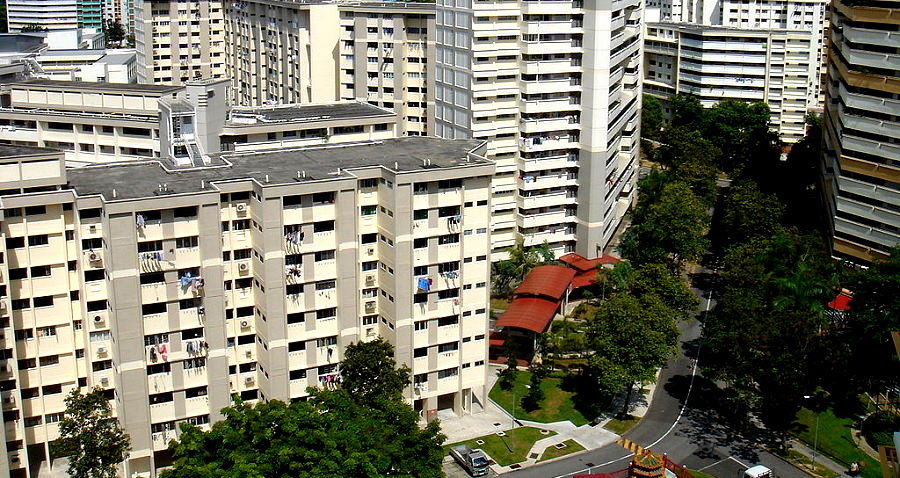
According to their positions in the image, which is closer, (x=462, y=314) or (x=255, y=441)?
(x=255, y=441)

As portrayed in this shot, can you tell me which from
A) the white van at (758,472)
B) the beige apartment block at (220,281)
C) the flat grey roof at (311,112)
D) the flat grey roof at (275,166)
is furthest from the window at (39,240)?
the white van at (758,472)

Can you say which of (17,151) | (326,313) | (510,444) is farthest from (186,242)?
(510,444)

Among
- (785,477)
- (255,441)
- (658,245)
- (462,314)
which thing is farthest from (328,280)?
(658,245)

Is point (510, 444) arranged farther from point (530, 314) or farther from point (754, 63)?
point (754, 63)

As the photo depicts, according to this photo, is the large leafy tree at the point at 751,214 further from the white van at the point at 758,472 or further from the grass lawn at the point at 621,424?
the white van at the point at 758,472

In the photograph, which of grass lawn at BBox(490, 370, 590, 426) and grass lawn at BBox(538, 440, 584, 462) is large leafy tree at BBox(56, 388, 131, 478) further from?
grass lawn at BBox(490, 370, 590, 426)

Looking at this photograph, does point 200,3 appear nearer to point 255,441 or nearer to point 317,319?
point 317,319

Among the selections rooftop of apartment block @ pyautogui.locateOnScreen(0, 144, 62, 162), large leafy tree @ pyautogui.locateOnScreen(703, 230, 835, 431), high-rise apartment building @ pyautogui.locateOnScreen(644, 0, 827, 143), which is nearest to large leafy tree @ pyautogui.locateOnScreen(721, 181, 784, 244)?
large leafy tree @ pyautogui.locateOnScreen(703, 230, 835, 431)
